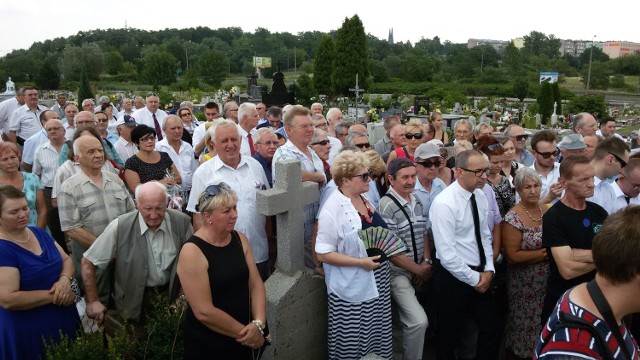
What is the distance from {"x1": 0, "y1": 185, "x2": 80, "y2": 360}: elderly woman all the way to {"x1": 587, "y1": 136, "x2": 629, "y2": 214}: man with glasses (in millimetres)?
4397

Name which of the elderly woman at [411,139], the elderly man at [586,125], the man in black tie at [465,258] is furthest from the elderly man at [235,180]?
the elderly man at [586,125]

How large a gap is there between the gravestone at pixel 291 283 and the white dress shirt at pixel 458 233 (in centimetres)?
100

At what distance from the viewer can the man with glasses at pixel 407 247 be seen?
388 centimetres

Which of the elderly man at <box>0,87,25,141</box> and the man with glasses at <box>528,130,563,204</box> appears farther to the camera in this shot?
the elderly man at <box>0,87,25,141</box>

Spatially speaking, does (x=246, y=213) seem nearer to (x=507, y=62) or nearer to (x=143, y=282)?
(x=143, y=282)

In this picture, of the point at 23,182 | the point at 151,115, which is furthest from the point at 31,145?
the point at 151,115

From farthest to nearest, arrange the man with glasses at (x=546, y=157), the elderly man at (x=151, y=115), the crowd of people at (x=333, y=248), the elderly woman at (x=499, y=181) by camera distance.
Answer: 1. the elderly man at (x=151, y=115)
2. the man with glasses at (x=546, y=157)
3. the elderly woman at (x=499, y=181)
4. the crowd of people at (x=333, y=248)

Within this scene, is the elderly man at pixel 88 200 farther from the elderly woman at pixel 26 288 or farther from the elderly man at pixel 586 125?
the elderly man at pixel 586 125

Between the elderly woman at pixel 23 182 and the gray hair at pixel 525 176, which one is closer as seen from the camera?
the gray hair at pixel 525 176

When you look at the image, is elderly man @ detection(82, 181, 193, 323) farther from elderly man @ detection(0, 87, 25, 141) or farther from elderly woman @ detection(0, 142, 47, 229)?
elderly man @ detection(0, 87, 25, 141)

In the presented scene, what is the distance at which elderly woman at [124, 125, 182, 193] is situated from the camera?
5.01 meters

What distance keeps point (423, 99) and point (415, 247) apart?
60.5ft

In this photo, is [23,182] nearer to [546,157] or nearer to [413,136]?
[413,136]

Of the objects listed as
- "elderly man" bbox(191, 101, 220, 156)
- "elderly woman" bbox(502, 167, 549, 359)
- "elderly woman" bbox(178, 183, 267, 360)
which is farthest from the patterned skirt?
"elderly man" bbox(191, 101, 220, 156)
